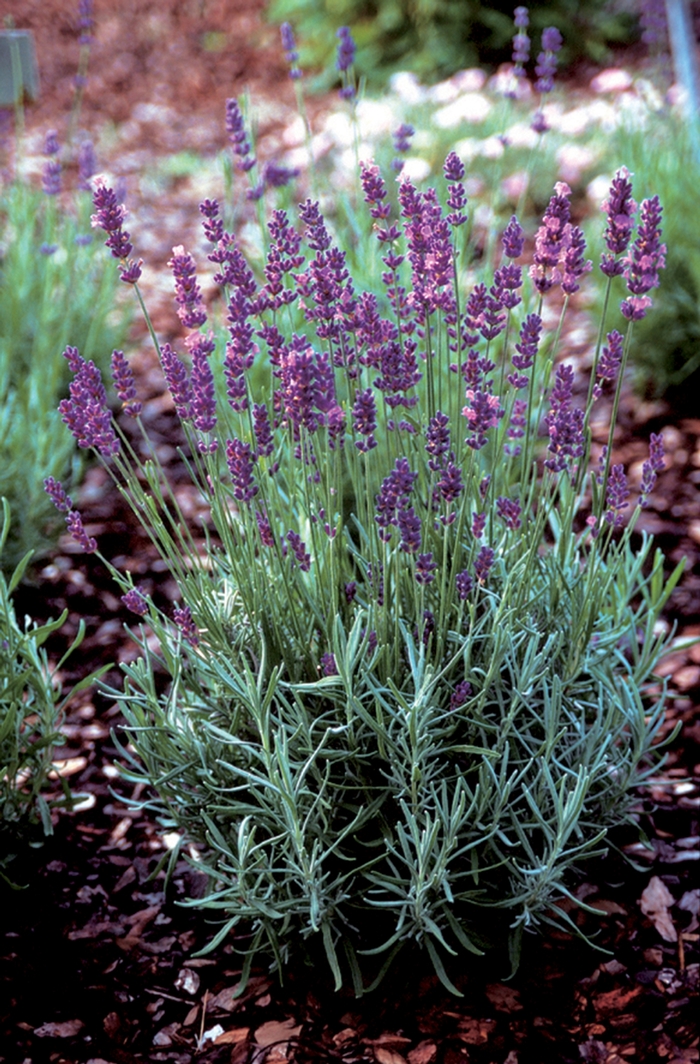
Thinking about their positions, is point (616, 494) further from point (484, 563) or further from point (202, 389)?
point (202, 389)

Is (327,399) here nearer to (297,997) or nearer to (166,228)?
(297,997)

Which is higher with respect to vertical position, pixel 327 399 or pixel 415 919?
pixel 327 399

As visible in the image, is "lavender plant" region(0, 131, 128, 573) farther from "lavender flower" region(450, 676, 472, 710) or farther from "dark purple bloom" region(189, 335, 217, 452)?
"lavender flower" region(450, 676, 472, 710)

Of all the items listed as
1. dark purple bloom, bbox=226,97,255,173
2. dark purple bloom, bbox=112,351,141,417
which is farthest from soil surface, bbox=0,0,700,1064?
dark purple bloom, bbox=226,97,255,173

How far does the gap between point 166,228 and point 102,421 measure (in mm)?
4760

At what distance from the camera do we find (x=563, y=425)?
150 centimetres

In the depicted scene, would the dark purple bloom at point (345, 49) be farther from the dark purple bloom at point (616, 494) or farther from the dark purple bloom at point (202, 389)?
the dark purple bloom at point (616, 494)

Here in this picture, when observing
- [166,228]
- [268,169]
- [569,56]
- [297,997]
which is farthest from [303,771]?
[569,56]

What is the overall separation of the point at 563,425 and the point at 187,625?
648 mm

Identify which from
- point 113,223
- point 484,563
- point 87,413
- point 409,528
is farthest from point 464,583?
point 113,223

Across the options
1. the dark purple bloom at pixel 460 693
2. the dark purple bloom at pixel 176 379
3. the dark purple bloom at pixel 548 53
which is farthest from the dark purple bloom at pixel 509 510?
the dark purple bloom at pixel 548 53

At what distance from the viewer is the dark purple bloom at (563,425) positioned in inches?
59.4

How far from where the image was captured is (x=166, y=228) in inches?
233

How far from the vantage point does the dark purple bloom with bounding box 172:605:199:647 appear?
5.29 feet
